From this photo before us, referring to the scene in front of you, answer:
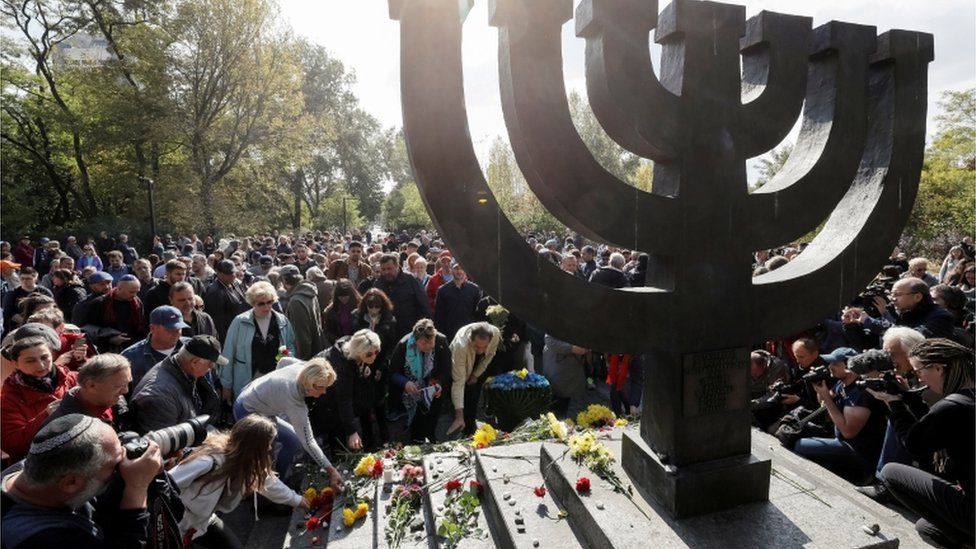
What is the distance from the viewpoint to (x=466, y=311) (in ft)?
21.7

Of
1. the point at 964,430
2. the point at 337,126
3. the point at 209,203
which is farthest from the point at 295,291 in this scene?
the point at 337,126

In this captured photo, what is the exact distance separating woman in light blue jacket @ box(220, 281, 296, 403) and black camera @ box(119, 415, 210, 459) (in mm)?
2104

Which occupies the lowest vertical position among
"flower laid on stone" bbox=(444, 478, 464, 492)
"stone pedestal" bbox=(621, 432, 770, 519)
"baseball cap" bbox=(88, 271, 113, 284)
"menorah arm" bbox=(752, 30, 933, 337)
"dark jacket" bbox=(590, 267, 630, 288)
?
"flower laid on stone" bbox=(444, 478, 464, 492)

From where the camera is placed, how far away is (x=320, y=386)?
155 inches

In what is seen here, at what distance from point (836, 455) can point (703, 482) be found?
1895mm

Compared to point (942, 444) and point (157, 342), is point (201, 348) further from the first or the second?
point (942, 444)

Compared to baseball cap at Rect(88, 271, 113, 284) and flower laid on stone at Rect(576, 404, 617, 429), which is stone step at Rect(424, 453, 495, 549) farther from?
baseball cap at Rect(88, 271, 113, 284)

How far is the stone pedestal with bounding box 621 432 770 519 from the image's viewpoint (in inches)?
97.4

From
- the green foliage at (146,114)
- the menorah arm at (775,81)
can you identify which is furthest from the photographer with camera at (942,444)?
the green foliage at (146,114)

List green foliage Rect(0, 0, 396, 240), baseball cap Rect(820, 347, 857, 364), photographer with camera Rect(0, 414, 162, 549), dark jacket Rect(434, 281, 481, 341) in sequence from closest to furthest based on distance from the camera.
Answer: photographer with camera Rect(0, 414, 162, 549) → baseball cap Rect(820, 347, 857, 364) → dark jacket Rect(434, 281, 481, 341) → green foliage Rect(0, 0, 396, 240)

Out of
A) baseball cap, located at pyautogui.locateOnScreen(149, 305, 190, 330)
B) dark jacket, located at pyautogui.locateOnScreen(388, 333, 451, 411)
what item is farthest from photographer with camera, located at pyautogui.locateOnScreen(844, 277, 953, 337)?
baseball cap, located at pyautogui.locateOnScreen(149, 305, 190, 330)

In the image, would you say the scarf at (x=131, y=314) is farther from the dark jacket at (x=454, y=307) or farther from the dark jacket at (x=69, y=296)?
the dark jacket at (x=454, y=307)

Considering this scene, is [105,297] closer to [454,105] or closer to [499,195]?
[454,105]

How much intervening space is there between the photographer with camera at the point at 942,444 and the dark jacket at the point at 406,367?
3406 millimetres
